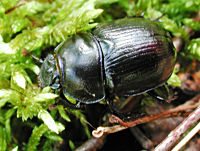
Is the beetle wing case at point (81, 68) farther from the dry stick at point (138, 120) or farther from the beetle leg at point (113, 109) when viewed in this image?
the dry stick at point (138, 120)

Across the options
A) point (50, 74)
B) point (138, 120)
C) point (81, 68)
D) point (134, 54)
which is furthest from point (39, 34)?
point (138, 120)

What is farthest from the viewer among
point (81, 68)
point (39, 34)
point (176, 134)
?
point (39, 34)

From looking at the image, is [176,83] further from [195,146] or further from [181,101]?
[195,146]

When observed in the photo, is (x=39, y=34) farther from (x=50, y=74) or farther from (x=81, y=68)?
(x=81, y=68)

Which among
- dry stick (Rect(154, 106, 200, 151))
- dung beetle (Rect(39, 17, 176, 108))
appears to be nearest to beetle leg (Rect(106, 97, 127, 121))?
dung beetle (Rect(39, 17, 176, 108))

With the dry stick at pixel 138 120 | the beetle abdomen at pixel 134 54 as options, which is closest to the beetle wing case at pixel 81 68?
the beetle abdomen at pixel 134 54

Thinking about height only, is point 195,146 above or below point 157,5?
below

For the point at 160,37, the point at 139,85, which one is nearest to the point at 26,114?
the point at 139,85

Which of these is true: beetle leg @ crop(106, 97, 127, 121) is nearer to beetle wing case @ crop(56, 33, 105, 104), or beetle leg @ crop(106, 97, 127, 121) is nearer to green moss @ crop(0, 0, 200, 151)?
beetle wing case @ crop(56, 33, 105, 104)
